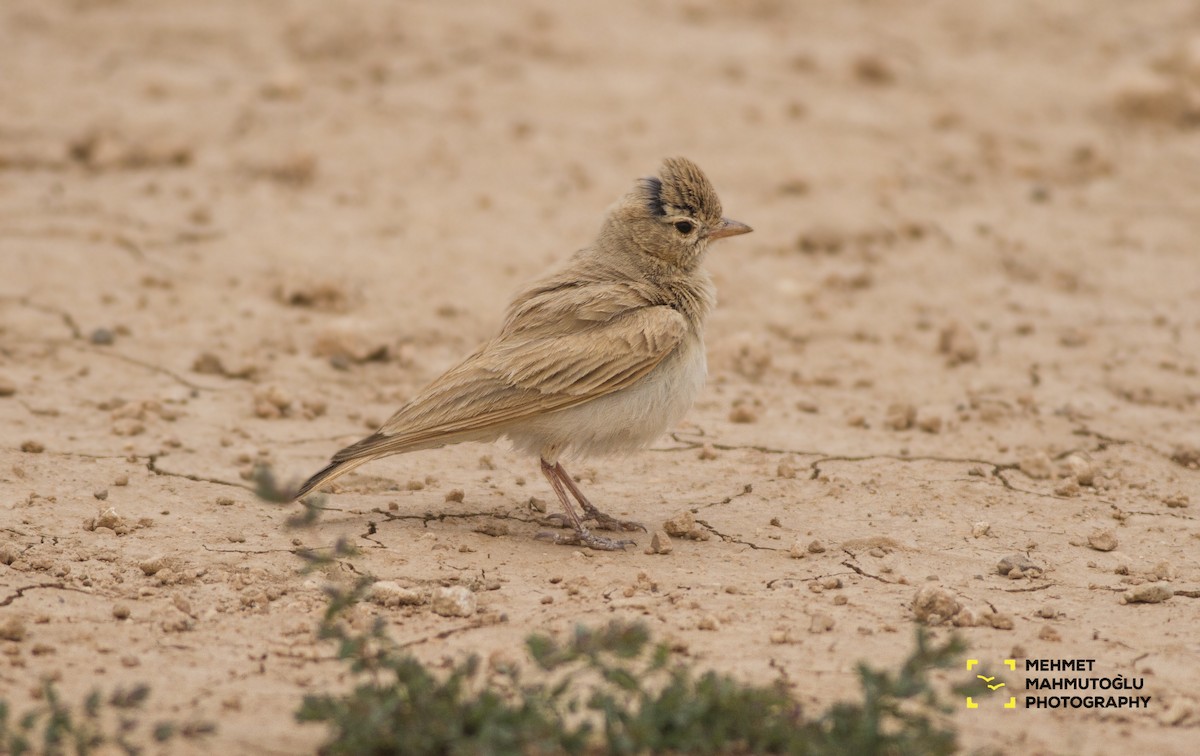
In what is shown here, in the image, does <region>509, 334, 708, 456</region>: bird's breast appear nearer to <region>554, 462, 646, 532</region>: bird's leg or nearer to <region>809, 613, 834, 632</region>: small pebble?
<region>554, 462, 646, 532</region>: bird's leg

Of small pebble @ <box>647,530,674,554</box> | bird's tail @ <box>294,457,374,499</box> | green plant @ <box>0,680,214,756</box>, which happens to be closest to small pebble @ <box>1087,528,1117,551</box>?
small pebble @ <box>647,530,674,554</box>

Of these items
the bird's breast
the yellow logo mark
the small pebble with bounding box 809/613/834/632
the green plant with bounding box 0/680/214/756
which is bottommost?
the green plant with bounding box 0/680/214/756

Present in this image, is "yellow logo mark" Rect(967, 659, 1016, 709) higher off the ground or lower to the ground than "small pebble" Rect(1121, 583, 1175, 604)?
lower

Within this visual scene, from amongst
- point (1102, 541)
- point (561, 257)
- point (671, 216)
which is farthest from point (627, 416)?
point (561, 257)

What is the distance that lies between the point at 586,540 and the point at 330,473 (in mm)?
1050

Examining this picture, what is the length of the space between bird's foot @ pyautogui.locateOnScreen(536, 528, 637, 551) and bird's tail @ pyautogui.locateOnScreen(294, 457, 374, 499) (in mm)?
836

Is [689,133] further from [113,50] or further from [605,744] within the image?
[605,744]

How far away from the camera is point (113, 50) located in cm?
1102

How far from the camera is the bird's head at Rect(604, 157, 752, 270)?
6.05 metres

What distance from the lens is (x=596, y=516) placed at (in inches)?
222

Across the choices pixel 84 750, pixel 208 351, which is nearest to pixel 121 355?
pixel 208 351

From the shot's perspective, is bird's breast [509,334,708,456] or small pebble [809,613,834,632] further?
bird's breast [509,334,708,456]

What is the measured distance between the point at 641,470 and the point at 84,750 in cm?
330

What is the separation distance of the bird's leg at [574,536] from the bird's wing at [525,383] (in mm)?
362
